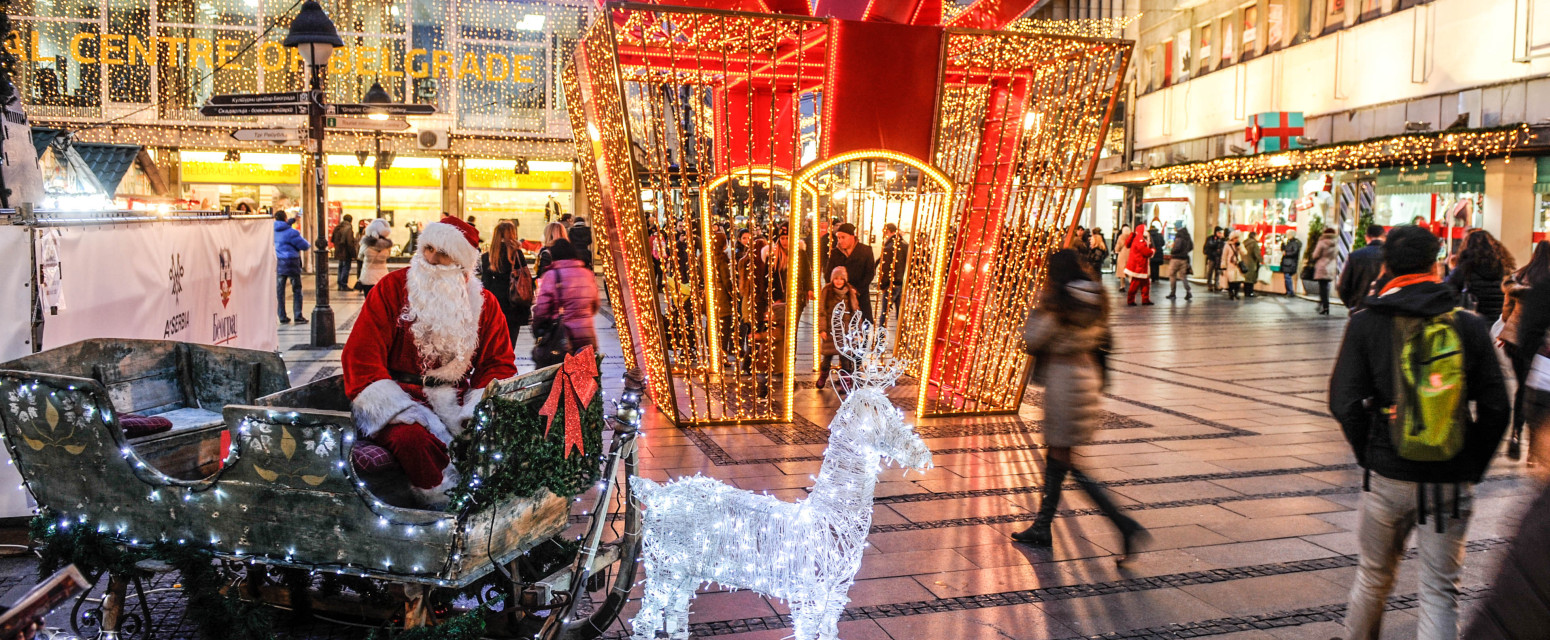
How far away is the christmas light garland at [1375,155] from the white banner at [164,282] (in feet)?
52.9

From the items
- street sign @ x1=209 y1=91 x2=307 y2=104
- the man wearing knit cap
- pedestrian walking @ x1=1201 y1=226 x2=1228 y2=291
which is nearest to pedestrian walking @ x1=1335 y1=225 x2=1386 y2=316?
the man wearing knit cap

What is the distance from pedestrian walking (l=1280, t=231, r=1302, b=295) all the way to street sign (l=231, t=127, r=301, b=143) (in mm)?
18965

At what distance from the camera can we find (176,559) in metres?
3.46

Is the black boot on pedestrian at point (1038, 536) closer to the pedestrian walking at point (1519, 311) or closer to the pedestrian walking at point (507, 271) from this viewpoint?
the pedestrian walking at point (1519, 311)

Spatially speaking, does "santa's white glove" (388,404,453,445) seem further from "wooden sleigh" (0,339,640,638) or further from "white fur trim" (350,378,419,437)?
"wooden sleigh" (0,339,640,638)

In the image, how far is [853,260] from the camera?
36.2 ft

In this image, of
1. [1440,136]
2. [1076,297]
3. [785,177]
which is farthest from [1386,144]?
[1076,297]

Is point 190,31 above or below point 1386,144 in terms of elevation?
above

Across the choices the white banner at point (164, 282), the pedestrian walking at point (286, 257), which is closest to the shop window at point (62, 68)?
the pedestrian walking at point (286, 257)

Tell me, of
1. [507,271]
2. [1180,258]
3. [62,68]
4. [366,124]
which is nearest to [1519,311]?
[507,271]

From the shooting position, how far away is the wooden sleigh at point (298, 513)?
10.7 feet

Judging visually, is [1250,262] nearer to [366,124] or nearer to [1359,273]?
[1359,273]

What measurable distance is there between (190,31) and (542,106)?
842 centimetres

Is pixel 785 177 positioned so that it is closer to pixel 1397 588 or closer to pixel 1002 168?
pixel 1002 168
